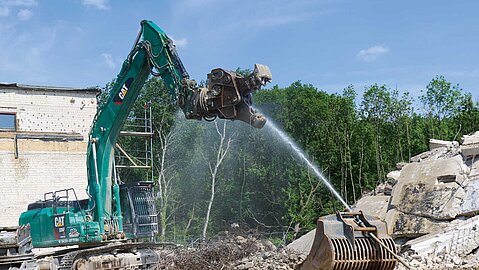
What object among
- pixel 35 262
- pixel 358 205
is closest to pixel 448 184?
pixel 358 205

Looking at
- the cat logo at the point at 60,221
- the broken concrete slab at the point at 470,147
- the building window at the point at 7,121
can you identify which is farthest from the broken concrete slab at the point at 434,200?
the building window at the point at 7,121

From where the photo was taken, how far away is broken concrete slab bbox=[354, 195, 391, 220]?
18156 millimetres

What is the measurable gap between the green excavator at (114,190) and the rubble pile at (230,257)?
1065mm

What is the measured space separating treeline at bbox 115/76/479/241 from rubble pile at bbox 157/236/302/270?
1784 cm

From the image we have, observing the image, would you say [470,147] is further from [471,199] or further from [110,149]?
[110,149]

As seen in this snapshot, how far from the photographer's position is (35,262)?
41.6ft

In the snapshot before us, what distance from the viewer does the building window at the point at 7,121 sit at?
25203mm

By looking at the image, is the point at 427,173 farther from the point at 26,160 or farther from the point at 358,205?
the point at 26,160

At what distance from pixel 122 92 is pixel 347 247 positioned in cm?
785

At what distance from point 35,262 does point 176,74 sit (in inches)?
179

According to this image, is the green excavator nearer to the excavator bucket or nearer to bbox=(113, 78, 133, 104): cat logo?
bbox=(113, 78, 133, 104): cat logo

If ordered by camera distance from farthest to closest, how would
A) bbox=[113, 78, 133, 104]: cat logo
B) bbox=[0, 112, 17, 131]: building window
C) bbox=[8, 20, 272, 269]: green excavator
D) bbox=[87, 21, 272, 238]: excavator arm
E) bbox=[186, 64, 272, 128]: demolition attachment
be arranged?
bbox=[0, 112, 17, 131]: building window < bbox=[113, 78, 133, 104]: cat logo < bbox=[8, 20, 272, 269]: green excavator < bbox=[87, 21, 272, 238]: excavator arm < bbox=[186, 64, 272, 128]: demolition attachment

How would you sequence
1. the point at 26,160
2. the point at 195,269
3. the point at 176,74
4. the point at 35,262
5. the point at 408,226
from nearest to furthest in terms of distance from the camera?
the point at 35,262
the point at 176,74
the point at 195,269
the point at 408,226
the point at 26,160

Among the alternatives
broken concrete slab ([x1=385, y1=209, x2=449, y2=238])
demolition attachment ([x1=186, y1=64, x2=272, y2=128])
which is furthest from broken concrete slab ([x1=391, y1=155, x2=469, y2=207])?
demolition attachment ([x1=186, y1=64, x2=272, y2=128])
